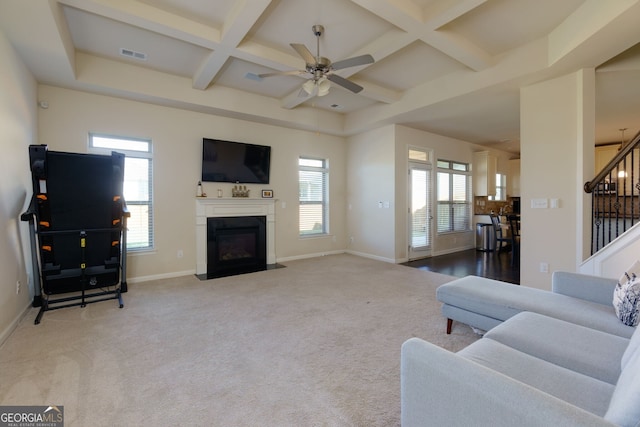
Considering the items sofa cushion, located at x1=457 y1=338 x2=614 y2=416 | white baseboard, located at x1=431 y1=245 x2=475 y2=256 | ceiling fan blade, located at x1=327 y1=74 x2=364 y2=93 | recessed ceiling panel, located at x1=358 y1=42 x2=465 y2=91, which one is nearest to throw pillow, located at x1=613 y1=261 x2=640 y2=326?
sofa cushion, located at x1=457 y1=338 x2=614 y2=416

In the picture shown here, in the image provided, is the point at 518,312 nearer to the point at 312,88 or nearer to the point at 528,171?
the point at 528,171

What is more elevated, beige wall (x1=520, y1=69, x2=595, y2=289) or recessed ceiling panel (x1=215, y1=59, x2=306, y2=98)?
recessed ceiling panel (x1=215, y1=59, x2=306, y2=98)

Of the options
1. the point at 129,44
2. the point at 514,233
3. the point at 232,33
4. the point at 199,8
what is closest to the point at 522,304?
the point at 232,33

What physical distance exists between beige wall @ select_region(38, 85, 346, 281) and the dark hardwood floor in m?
2.54

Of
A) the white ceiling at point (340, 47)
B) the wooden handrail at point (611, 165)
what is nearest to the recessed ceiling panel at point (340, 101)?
the white ceiling at point (340, 47)

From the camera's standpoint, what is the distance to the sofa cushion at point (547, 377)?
1.14m

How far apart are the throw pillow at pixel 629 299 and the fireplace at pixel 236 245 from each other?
4.61 m

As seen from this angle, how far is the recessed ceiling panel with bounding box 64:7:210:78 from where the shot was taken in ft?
10.3

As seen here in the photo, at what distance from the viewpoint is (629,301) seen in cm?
178

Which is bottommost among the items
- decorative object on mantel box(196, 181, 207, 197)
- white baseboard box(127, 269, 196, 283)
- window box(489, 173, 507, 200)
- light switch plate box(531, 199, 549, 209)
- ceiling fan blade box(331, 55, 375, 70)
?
white baseboard box(127, 269, 196, 283)

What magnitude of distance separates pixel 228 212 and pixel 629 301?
4.99 meters

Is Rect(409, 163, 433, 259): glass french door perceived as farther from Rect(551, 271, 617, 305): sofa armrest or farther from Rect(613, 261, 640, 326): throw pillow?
Rect(613, 261, 640, 326): throw pillow

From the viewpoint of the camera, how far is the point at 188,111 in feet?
16.1

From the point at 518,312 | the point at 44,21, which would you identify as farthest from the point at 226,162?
the point at 518,312
